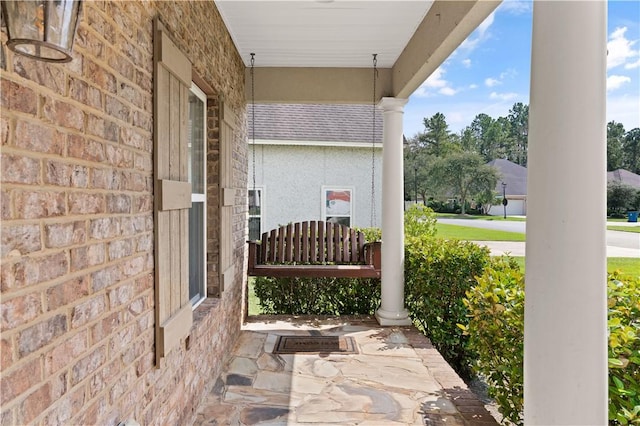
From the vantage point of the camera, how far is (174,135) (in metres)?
2.33

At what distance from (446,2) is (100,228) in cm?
291

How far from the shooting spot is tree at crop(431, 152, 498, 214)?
88.7ft

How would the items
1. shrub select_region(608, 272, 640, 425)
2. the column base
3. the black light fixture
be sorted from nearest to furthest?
the black light fixture → shrub select_region(608, 272, 640, 425) → the column base

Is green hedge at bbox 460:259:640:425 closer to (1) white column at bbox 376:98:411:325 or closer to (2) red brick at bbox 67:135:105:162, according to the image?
(1) white column at bbox 376:98:411:325

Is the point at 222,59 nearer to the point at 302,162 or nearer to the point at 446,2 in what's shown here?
the point at 446,2

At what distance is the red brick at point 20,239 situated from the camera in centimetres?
105

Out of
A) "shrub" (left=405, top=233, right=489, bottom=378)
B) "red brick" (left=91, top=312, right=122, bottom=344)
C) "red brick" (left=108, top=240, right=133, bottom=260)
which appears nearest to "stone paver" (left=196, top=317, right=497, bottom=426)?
"shrub" (left=405, top=233, right=489, bottom=378)

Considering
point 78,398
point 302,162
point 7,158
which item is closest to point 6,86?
point 7,158

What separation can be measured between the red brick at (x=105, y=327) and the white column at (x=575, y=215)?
1766 mm

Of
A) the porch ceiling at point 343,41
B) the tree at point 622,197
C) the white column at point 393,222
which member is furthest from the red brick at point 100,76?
the tree at point 622,197

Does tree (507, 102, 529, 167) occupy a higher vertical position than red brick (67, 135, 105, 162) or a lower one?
higher

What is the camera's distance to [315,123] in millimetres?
9828

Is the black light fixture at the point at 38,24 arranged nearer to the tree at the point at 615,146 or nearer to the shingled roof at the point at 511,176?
the tree at the point at 615,146

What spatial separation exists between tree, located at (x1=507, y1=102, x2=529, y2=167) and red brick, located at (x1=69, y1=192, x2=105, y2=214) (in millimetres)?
35105
